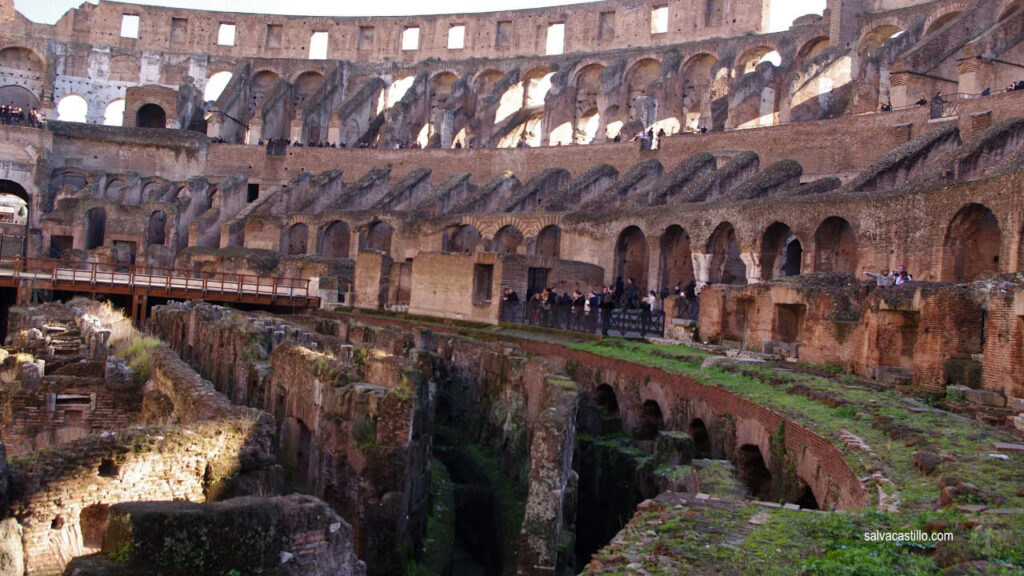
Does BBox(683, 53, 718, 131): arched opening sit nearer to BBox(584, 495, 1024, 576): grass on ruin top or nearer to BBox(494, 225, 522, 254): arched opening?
BBox(494, 225, 522, 254): arched opening

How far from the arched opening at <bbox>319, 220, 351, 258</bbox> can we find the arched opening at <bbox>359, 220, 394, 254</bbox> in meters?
1.28

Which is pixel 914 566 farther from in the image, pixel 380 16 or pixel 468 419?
pixel 380 16

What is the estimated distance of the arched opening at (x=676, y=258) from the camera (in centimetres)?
2895

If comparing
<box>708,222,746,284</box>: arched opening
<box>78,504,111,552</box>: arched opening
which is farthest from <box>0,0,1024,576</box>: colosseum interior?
<box>708,222,746,284</box>: arched opening

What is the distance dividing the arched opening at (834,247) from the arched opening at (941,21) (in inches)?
661

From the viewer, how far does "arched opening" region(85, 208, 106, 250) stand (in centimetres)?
4047

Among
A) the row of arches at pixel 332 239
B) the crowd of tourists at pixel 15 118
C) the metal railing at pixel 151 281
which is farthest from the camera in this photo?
the crowd of tourists at pixel 15 118

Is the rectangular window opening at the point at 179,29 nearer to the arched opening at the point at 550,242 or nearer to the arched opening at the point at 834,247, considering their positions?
the arched opening at the point at 550,242

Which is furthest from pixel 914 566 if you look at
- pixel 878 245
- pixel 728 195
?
pixel 728 195

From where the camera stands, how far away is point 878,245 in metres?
21.2

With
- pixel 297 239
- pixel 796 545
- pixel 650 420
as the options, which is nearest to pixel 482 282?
pixel 650 420

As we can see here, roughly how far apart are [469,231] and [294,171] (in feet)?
43.3

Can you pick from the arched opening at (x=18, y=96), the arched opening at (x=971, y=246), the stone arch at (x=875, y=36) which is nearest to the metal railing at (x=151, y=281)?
the arched opening at (x=971, y=246)

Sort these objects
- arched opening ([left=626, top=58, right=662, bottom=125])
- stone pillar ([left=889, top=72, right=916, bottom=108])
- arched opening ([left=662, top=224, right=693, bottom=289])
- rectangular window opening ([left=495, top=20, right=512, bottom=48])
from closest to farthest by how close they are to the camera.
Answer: arched opening ([left=662, top=224, right=693, bottom=289]), stone pillar ([left=889, top=72, right=916, bottom=108]), arched opening ([left=626, top=58, right=662, bottom=125]), rectangular window opening ([left=495, top=20, right=512, bottom=48])
